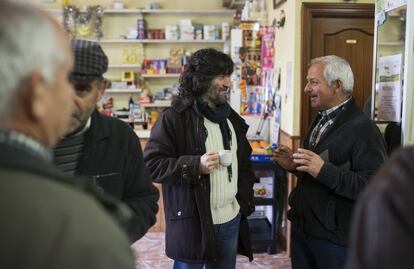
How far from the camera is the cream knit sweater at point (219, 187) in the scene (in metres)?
1.96

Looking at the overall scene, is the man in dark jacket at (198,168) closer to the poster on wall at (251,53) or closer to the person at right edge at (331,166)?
the person at right edge at (331,166)

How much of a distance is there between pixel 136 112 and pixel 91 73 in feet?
14.6

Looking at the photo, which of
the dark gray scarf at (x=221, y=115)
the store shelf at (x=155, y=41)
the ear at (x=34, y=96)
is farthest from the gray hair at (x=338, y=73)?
the store shelf at (x=155, y=41)

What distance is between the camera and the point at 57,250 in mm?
602

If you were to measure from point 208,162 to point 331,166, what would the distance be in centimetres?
53

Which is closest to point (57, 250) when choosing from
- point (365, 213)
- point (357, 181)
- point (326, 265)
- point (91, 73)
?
point (365, 213)

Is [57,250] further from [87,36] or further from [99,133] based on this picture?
[87,36]

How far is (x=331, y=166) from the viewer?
1.86 m

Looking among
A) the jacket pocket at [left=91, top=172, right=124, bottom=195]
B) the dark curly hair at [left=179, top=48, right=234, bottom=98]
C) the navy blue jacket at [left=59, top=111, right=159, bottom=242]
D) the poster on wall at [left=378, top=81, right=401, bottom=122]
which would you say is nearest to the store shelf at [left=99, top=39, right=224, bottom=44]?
the poster on wall at [left=378, top=81, right=401, bottom=122]

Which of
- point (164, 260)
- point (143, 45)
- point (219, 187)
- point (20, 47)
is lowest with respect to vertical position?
point (164, 260)

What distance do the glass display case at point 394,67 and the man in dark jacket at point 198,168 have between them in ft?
2.55

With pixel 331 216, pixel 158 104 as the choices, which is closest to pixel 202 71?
pixel 331 216

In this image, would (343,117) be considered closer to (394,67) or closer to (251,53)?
(394,67)

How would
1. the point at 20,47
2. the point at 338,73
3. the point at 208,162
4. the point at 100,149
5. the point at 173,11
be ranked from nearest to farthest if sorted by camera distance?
the point at 20,47
the point at 100,149
the point at 208,162
the point at 338,73
the point at 173,11
